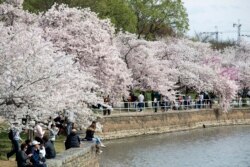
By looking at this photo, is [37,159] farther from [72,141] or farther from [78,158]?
[72,141]

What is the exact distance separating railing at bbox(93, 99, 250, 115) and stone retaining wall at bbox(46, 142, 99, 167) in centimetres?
1205

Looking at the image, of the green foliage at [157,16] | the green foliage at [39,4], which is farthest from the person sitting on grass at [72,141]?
the green foliage at [157,16]

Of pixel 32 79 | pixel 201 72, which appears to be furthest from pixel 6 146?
pixel 201 72

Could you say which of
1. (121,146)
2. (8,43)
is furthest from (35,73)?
(121,146)

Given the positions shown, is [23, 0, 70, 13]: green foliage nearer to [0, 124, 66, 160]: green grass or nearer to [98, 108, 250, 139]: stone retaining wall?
[98, 108, 250, 139]: stone retaining wall

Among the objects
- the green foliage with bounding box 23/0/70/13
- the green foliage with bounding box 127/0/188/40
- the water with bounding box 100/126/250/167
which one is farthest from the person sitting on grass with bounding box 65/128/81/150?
the green foliage with bounding box 127/0/188/40

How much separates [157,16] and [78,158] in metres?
39.3

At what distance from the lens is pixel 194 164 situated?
2812 cm

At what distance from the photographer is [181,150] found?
33.4m

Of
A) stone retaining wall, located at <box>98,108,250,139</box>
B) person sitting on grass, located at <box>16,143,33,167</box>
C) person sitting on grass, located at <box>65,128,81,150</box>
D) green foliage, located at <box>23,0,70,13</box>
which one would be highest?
green foliage, located at <box>23,0,70,13</box>

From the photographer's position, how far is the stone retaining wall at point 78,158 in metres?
18.4

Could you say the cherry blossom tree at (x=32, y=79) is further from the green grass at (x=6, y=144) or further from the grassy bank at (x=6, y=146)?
the green grass at (x=6, y=144)

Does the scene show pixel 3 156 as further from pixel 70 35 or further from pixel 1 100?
pixel 70 35

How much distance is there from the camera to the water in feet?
92.7
